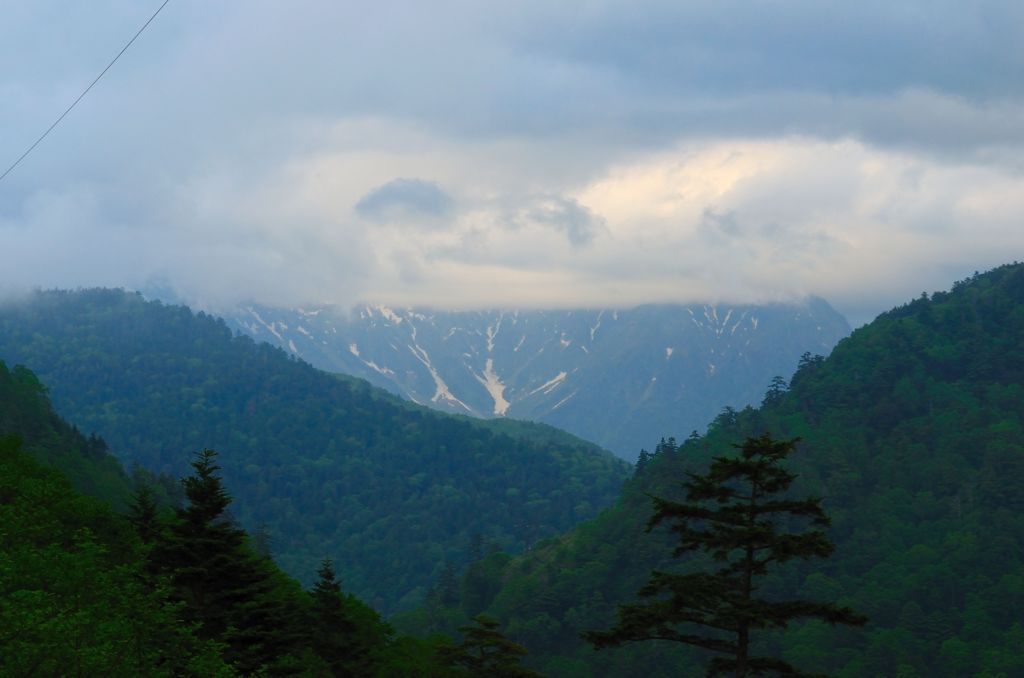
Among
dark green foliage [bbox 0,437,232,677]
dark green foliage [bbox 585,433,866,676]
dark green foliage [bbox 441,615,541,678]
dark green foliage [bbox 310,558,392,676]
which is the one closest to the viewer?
dark green foliage [bbox 0,437,232,677]

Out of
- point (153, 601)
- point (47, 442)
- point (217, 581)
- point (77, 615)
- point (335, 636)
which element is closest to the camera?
point (77, 615)

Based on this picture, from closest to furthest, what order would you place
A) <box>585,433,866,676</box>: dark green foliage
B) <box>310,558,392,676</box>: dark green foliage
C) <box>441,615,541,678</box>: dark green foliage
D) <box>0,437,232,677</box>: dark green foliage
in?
<box>0,437,232,677</box>: dark green foliage
<box>585,433,866,676</box>: dark green foliage
<box>441,615,541,678</box>: dark green foliage
<box>310,558,392,676</box>: dark green foliage

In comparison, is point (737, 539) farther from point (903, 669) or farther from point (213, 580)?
point (903, 669)

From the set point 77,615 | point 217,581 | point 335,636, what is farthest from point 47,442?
point 77,615

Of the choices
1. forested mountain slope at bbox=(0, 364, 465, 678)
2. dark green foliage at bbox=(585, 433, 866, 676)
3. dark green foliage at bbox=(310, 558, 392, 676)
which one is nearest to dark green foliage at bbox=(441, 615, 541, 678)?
forested mountain slope at bbox=(0, 364, 465, 678)

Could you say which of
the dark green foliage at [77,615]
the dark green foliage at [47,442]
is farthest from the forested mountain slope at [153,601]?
the dark green foliage at [47,442]

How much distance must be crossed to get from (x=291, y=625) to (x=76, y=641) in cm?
3096

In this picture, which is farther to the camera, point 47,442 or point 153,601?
point 47,442

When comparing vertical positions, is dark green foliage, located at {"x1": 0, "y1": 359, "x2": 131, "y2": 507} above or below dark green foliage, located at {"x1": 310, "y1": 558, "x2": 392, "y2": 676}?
above

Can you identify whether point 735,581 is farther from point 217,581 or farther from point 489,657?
point 217,581

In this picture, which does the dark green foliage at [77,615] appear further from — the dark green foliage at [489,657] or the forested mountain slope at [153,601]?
the dark green foliage at [489,657]

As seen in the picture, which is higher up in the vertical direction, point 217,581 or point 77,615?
point 77,615

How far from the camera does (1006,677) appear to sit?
174750mm

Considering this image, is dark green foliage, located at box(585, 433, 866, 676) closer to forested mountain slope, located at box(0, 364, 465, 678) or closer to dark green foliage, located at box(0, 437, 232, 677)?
forested mountain slope, located at box(0, 364, 465, 678)
